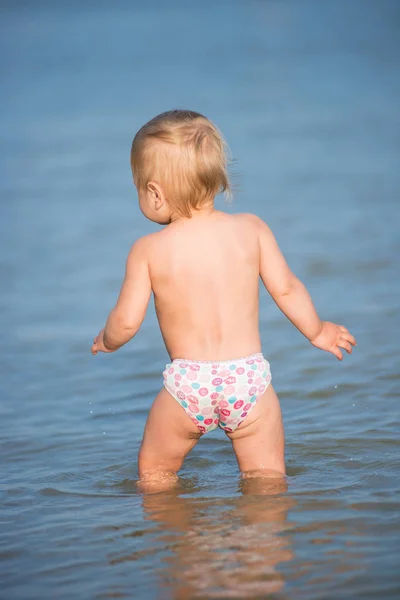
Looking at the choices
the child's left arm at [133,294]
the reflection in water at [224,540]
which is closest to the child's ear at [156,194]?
the child's left arm at [133,294]

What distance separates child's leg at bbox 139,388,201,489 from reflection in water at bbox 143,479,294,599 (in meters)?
0.07

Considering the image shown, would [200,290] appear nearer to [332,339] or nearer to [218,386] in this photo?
[218,386]

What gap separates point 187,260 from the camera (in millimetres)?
3232

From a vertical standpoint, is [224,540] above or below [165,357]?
above

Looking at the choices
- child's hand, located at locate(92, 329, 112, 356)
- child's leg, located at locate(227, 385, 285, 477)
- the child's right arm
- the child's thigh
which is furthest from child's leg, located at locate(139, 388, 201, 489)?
the child's right arm

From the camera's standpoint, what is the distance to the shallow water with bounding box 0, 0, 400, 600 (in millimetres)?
2854

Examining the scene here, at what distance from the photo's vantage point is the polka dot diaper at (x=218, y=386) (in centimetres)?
326

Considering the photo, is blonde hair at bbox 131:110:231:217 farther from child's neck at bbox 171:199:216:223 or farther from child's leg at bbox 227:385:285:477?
child's leg at bbox 227:385:285:477

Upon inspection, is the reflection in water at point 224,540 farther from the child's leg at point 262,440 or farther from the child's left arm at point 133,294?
the child's left arm at point 133,294

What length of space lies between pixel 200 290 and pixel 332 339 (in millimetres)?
530

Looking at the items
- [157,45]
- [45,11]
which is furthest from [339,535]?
[45,11]

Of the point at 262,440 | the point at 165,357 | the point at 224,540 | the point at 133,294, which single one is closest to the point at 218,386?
the point at 262,440

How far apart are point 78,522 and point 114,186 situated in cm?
696

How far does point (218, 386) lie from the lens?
10.7 ft
